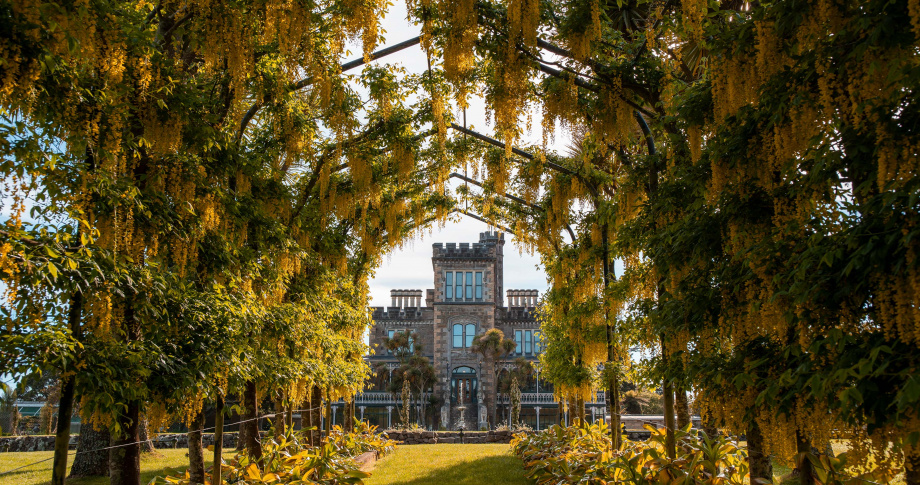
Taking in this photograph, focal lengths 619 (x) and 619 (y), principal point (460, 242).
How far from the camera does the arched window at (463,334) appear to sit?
36.5m

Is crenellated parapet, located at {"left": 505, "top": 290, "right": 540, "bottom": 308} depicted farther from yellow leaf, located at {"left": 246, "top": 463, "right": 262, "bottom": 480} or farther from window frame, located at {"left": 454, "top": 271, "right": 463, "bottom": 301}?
yellow leaf, located at {"left": 246, "top": 463, "right": 262, "bottom": 480}

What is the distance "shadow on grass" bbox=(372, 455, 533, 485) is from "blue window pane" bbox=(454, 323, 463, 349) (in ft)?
75.8

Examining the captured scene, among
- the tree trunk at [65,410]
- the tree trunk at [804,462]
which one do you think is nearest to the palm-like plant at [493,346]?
the tree trunk at [804,462]

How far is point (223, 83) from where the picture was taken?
738 centimetres

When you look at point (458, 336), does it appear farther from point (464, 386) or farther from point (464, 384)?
point (464, 386)

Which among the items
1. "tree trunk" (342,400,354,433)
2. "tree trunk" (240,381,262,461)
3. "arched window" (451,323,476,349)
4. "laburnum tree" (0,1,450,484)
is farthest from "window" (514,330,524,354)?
"tree trunk" (240,381,262,461)

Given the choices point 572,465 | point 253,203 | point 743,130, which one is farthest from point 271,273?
point 743,130

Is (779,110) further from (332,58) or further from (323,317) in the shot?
(323,317)

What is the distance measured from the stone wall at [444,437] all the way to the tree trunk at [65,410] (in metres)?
16.2

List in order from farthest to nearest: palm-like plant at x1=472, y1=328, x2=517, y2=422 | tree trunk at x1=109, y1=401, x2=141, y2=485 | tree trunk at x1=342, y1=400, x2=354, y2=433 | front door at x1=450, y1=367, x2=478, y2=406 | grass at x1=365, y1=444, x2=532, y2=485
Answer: front door at x1=450, y1=367, x2=478, y2=406 → palm-like plant at x1=472, y1=328, x2=517, y2=422 → tree trunk at x1=342, y1=400, x2=354, y2=433 → grass at x1=365, y1=444, x2=532, y2=485 → tree trunk at x1=109, y1=401, x2=141, y2=485

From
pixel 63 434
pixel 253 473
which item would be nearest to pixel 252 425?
pixel 253 473

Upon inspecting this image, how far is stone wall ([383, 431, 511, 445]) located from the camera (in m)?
20.2

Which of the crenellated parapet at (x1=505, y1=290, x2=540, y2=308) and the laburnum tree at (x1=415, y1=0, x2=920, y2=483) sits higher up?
the crenellated parapet at (x1=505, y1=290, x2=540, y2=308)

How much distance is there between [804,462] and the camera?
14.7 ft
